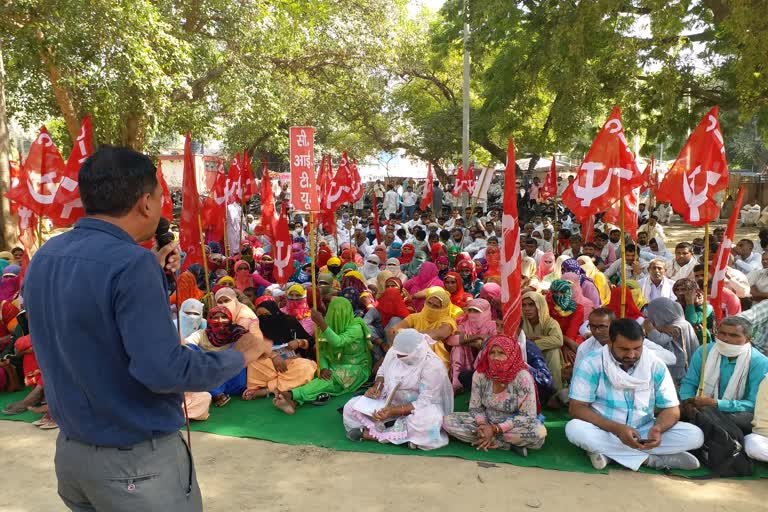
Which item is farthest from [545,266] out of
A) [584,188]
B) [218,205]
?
[218,205]

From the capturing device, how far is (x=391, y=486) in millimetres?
3652

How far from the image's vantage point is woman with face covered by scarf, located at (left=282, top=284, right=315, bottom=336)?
19.7 feet

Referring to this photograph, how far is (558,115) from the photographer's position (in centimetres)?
1030

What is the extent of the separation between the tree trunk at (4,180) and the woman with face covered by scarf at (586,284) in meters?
9.86

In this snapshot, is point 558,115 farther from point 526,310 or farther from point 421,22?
point 421,22

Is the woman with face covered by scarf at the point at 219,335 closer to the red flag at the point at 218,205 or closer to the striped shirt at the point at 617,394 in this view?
the striped shirt at the point at 617,394

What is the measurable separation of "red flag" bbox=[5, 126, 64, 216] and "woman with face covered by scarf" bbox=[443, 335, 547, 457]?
14.0 feet

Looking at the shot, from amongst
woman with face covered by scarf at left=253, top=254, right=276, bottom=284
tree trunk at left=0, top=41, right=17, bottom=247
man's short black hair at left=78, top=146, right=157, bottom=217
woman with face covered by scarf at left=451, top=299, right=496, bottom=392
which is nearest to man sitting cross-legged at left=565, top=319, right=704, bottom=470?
woman with face covered by scarf at left=451, top=299, right=496, bottom=392

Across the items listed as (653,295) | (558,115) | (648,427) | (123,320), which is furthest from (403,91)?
(123,320)

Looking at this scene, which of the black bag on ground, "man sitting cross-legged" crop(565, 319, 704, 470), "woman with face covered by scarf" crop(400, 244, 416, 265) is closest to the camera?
the black bag on ground

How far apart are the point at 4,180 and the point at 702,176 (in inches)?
446

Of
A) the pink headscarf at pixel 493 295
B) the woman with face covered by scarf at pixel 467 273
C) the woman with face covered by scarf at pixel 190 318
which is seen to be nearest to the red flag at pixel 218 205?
the woman with face covered by scarf at pixel 190 318

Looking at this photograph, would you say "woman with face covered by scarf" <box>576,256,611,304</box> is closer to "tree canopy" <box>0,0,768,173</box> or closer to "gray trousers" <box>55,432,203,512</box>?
"tree canopy" <box>0,0,768,173</box>

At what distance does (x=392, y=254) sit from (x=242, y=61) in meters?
6.75
